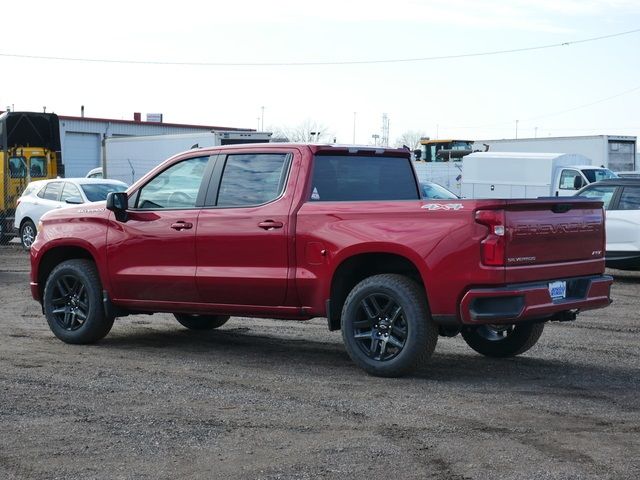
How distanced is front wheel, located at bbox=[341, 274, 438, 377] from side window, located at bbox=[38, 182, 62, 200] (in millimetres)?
17114

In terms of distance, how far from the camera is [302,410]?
765 centimetres

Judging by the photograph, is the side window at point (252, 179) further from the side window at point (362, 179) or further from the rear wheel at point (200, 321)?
the rear wheel at point (200, 321)

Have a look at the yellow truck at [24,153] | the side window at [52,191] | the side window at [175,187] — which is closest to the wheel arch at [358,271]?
the side window at [175,187]

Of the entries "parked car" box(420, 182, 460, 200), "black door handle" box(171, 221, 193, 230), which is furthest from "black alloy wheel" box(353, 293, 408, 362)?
"parked car" box(420, 182, 460, 200)

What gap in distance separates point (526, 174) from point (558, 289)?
24.9 m

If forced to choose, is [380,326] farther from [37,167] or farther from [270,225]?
[37,167]

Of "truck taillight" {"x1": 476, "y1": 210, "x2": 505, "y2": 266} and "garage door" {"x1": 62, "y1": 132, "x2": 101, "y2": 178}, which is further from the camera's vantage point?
"garage door" {"x1": 62, "y1": 132, "x2": 101, "y2": 178}

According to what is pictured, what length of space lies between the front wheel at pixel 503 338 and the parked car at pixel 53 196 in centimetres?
1454

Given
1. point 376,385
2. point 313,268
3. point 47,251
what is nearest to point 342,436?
point 376,385

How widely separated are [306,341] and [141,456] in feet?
16.1

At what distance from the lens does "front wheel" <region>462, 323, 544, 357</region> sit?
32.2 ft

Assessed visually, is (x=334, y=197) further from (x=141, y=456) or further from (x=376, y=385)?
(x=141, y=456)

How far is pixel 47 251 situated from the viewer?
36.4 feet

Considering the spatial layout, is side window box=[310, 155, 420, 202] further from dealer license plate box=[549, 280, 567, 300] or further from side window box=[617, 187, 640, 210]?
side window box=[617, 187, 640, 210]
